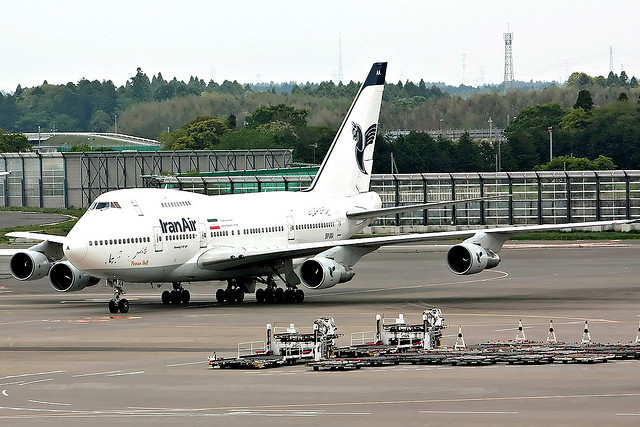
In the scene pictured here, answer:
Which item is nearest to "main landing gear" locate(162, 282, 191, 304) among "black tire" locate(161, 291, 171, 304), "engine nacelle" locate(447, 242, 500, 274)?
"black tire" locate(161, 291, 171, 304)

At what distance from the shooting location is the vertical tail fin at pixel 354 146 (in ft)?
193

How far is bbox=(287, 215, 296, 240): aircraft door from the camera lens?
5465 cm

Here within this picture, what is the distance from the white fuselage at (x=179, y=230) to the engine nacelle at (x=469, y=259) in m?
8.10

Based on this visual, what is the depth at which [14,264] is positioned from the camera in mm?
52000

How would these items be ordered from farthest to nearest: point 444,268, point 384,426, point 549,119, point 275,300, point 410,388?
point 549,119, point 444,268, point 275,300, point 410,388, point 384,426

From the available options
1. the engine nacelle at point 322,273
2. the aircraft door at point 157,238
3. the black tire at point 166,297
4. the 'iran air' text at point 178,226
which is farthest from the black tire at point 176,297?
the engine nacelle at point 322,273

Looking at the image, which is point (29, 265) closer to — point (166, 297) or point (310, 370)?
point (166, 297)

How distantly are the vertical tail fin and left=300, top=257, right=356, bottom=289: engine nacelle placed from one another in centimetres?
952

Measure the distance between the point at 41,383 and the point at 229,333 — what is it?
11.0 metres

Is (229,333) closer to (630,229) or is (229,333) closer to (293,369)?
(293,369)

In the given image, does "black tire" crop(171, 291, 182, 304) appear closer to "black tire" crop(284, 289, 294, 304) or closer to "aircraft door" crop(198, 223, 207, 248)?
"aircraft door" crop(198, 223, 207, 248)

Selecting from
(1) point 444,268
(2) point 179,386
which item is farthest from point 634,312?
(1) point 444,268

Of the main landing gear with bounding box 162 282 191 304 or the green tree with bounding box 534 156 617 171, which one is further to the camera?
the green tree with bounding box 534 156 617 171

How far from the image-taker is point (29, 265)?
2044 inches
